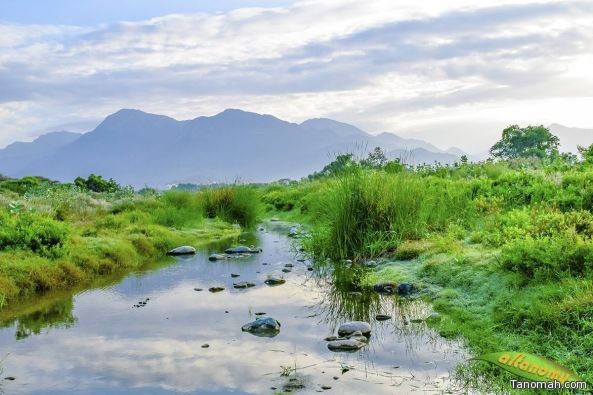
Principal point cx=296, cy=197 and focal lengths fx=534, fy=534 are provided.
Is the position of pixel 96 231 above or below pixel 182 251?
above

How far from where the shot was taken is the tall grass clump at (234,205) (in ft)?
74.8

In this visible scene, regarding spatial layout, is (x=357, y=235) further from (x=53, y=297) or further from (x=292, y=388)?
(x=292, y=388)

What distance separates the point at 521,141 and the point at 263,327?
215 feet

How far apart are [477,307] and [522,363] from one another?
246 cm

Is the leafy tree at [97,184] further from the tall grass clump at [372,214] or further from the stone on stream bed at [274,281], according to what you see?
the stone on stream bed at [274,281]

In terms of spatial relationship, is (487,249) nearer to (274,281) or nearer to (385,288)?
(385,288)

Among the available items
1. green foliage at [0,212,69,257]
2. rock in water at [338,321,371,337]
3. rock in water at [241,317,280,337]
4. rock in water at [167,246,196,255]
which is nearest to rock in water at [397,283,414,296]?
rock in water at [338,321,371,337]

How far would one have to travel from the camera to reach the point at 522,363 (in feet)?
17.2

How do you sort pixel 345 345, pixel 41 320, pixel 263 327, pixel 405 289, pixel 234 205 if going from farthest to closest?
pixel 234 205
pixel 405 289
pixel 41 320
pixel 263 327
pixel 345 345

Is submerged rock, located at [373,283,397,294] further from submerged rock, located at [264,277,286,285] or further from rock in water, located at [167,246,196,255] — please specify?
rock in water, located at [167,246,196,255]

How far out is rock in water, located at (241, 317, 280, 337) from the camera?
734 cm

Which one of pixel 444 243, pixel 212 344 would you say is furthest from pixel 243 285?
pixel 444 243

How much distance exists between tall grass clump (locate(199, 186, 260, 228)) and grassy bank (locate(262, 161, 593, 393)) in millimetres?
8434

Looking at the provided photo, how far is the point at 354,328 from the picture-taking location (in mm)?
7195
